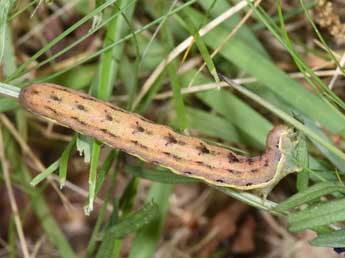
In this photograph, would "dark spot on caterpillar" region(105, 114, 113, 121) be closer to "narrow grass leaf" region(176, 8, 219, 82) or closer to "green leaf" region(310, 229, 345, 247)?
"narrow grass leaf" region(176, 8, 219, 82)

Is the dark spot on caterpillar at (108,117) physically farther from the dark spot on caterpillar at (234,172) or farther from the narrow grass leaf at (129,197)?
the narrow grass leaf at (129,197)

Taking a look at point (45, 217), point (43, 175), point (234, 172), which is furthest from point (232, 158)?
point (45, 217)

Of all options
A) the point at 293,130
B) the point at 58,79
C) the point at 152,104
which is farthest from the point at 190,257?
the point at 293,130

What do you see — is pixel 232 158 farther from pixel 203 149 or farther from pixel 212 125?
pixel 212 125

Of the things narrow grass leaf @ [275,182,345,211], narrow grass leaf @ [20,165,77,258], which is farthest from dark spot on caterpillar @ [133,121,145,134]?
narrow grass leaf @ [20,165,77,258]

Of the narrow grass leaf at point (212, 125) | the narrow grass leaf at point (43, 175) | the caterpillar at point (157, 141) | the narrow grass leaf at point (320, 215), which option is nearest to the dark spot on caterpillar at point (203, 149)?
the caterpillar at point (157, 141)

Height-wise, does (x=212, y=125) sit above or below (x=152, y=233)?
above

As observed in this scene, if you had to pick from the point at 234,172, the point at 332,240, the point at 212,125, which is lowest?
the point at 332,240

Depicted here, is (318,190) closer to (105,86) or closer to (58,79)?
(105,86)
